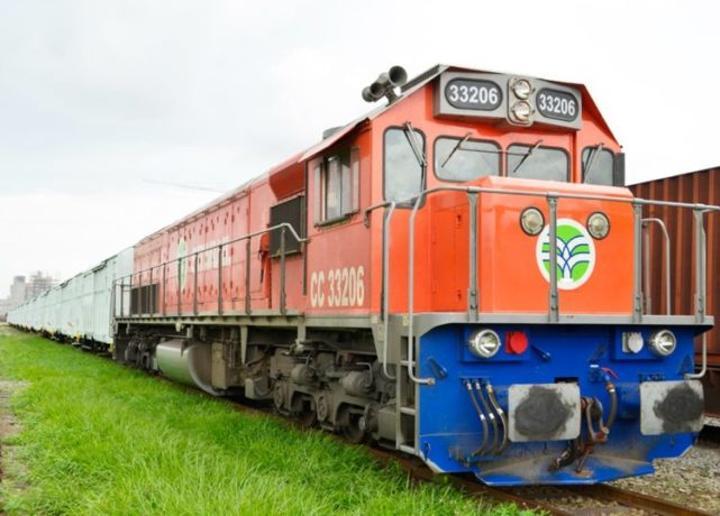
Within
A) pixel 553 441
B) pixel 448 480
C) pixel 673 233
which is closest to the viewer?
pixel 553 441

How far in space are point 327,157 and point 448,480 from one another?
3019 mm

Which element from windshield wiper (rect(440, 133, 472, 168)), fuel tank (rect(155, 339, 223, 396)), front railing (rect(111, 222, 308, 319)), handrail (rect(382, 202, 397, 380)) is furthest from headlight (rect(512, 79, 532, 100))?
fuel tank (rect(155, 339, 223, 396))

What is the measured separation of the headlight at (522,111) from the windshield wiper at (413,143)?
883 mm

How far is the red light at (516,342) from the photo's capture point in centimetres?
558

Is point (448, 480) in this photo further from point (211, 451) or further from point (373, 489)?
point (211, 451)

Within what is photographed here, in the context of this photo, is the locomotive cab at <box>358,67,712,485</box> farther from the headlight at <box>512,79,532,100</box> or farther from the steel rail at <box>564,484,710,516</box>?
the steel rail at <box>564,484,710,516</box>

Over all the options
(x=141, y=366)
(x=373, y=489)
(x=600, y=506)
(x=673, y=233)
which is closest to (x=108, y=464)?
(x=373, y=489)

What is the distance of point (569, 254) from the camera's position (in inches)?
229

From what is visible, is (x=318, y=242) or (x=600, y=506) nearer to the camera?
(x=600, y=506)

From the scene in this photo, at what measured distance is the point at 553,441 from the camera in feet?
18.2

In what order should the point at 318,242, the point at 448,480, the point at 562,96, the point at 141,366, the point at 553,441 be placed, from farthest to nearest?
1. the point at 141,366
2. the point at 318,242
3. the point at 562,96
4. the point at 448,480
5. the point at 553,441

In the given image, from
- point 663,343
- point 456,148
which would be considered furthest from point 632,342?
point 456,148

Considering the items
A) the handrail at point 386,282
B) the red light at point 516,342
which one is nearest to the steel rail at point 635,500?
the red light at point 516,342

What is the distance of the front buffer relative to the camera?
531 cm
